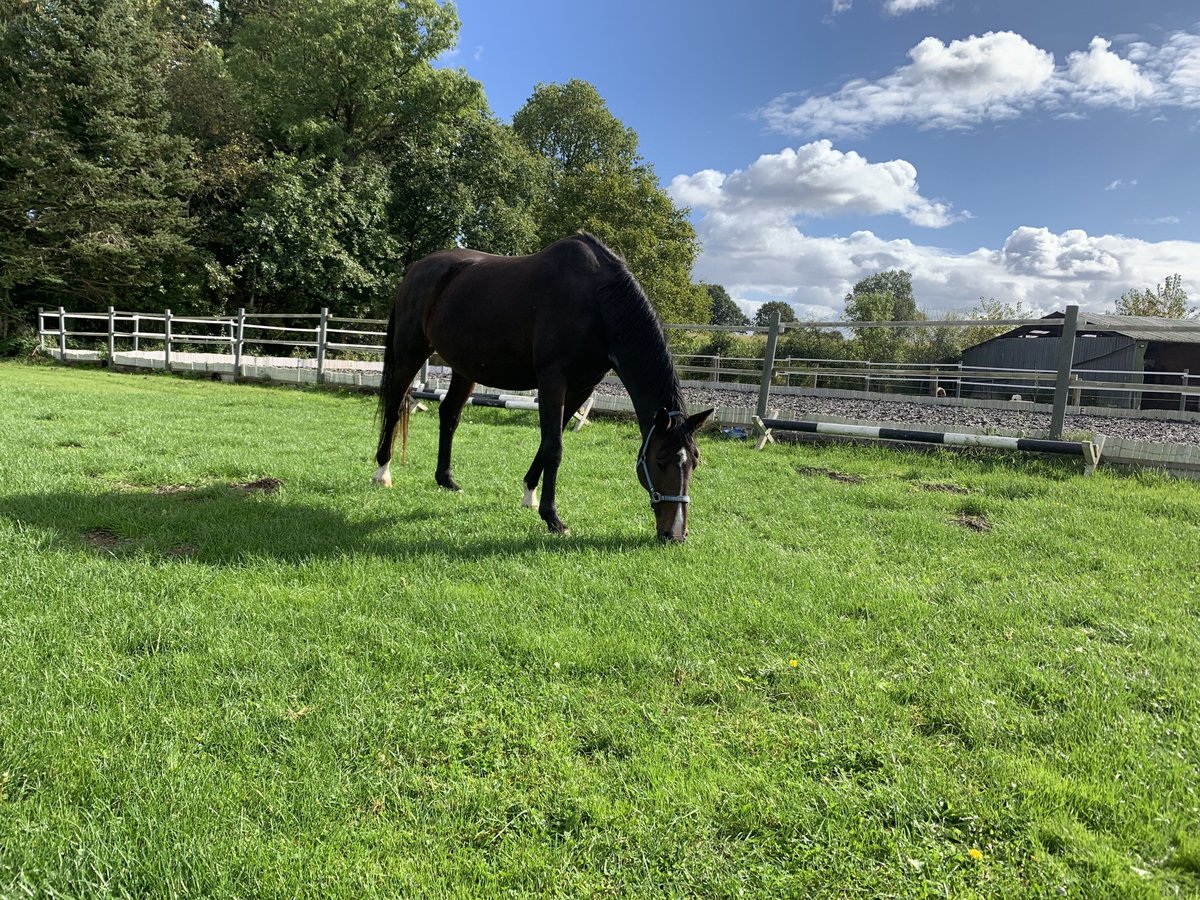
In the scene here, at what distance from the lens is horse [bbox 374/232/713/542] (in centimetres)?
416

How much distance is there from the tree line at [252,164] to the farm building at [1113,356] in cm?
1617

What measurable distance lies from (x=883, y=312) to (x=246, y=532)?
1759 inches

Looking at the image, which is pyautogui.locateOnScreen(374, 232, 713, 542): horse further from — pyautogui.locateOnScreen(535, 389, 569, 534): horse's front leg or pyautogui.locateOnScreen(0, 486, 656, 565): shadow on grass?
pyautogui.locateOnScreen(0, 486, 656, 565): shadow on grass

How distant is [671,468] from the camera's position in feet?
13.4

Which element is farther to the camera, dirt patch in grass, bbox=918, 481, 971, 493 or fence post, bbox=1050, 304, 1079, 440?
fence post, bbox=1050, 304, 1079, 440

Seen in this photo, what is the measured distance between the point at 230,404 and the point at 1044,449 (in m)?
11.7

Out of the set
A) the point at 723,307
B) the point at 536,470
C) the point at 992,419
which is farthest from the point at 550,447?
the point at 723,307

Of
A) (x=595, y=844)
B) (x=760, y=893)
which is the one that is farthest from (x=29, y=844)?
(x=760, y=893)

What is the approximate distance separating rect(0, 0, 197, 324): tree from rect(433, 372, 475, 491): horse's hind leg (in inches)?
892

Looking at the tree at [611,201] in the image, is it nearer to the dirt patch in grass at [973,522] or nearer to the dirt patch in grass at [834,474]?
the dirt patch in grass at [834,474]

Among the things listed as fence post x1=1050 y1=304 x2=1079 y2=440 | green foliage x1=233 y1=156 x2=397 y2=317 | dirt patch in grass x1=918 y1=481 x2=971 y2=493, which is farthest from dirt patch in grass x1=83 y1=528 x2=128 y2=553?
green foliage x1=233 y1=156 x2=397 y2=317

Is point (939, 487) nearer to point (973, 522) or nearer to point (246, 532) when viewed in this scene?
point (973, 522)

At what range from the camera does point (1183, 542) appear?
14.2 feet

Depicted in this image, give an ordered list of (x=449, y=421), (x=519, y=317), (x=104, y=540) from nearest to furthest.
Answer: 1. (x=104, y=540)
2. (x=519, y=317)
3. (x=449, y=421)
